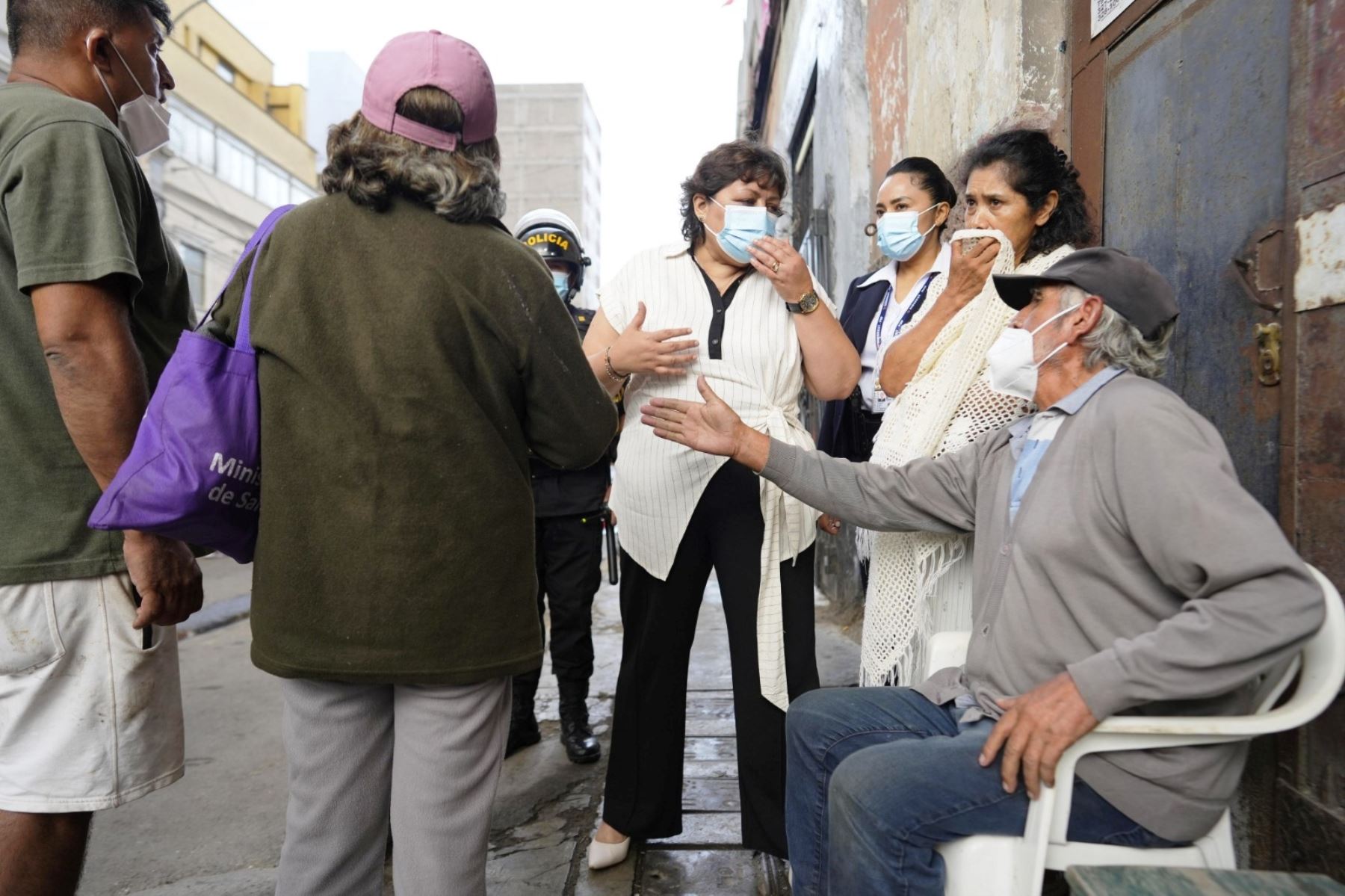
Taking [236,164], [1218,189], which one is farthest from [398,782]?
[236,164]

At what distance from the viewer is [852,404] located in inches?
117

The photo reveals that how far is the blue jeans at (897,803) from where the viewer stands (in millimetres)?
1525

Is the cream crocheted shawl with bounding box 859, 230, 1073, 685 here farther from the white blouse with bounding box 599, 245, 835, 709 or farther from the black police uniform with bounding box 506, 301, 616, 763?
the black police uniform with bounding box 506, 301, 616, 763

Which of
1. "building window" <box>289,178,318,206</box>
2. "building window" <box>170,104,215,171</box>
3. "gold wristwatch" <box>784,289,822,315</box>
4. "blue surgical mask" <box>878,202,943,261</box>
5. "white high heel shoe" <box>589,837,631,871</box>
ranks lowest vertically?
"white high heel shoe" <box>589,837,631,871</box>

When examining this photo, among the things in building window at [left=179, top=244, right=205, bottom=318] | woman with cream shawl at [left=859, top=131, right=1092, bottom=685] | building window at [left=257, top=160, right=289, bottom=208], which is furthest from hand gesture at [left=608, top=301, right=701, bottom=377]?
building window at [left=257, top=160, right=289, bottom=208]

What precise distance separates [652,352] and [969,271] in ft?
2.64

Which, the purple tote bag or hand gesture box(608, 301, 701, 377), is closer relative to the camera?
the purple tote bag

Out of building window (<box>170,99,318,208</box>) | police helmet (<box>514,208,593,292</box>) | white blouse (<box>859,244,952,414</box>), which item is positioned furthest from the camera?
building window (<box>170,99,318,208</box>)

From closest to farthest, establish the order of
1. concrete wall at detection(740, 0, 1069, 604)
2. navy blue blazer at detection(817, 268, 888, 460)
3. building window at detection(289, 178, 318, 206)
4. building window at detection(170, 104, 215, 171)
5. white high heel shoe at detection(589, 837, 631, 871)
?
white high heel shoe at detection(589, 837, 631, 871) < navy blue blazer at detection(817, 268, 888, 460) < concrete wall at detection(740, 0, 1069, 604) < building window at detection(170, 104, 215, 171) < building window at detection(289, 178, 318, 206)

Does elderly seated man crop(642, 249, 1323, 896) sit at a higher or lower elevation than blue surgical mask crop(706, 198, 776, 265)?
lower

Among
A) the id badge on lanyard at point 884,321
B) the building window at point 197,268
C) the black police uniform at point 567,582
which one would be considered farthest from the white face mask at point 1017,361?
the building window at point 197,268

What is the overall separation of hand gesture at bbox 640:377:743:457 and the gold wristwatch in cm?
43

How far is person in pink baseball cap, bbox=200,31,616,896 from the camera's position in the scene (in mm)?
1568

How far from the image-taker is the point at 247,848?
114 inches
